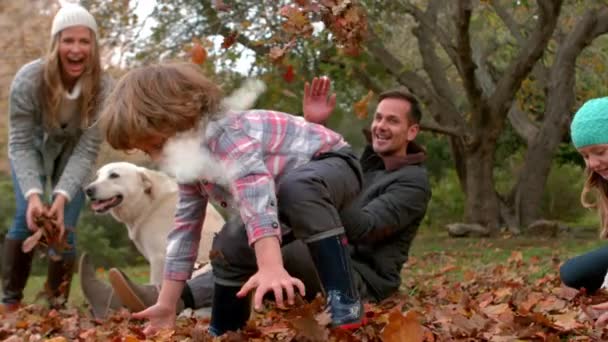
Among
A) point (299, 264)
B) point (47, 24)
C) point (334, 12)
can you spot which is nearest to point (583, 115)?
point (334, 12)

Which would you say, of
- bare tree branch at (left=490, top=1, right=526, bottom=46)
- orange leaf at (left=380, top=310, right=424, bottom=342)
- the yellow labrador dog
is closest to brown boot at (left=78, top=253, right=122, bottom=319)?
the yellow labrador dog

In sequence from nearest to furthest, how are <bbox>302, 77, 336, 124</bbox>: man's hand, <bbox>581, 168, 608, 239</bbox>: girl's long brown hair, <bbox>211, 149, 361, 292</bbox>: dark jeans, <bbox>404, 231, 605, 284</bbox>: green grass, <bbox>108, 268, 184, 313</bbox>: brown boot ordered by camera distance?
<bbox>211, 149, 361, 292</bbox>: dark jeans < <bbox>581, 168, 608, 239</bbox>: girl's long brown hair < <bbox>302, 77, 336, 124</bbox>: man's hand < <bbox>108, 268, 184, 313</bbox>: brown boot < <bbox>404, 231, 605, 284</bbox>: green grass

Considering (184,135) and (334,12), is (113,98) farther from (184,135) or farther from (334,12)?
(334,12)

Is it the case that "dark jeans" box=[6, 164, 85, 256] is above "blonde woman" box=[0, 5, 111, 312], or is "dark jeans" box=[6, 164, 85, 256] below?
below

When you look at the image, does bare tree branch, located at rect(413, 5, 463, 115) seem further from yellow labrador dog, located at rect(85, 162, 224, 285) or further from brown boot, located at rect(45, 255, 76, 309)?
brown boot, located at rect(45, 255, 76, 309)

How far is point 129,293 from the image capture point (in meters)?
5.21

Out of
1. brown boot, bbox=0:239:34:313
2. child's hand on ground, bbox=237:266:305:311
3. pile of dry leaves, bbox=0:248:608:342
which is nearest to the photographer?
child's hand on ground, bbox=237:266:305:311

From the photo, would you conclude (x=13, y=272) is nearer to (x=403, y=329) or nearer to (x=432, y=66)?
(x=403, y=329)

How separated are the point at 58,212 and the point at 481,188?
13919mm

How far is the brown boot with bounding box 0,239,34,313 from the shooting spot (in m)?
6.21

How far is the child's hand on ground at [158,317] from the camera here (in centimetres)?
377

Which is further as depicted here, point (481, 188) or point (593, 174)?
point (481, 188)

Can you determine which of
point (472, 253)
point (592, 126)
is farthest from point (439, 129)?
point (592, 126)

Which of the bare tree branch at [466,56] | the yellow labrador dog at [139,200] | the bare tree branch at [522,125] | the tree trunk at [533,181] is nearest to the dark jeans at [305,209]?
the yellow labrador dog at [139,200]
